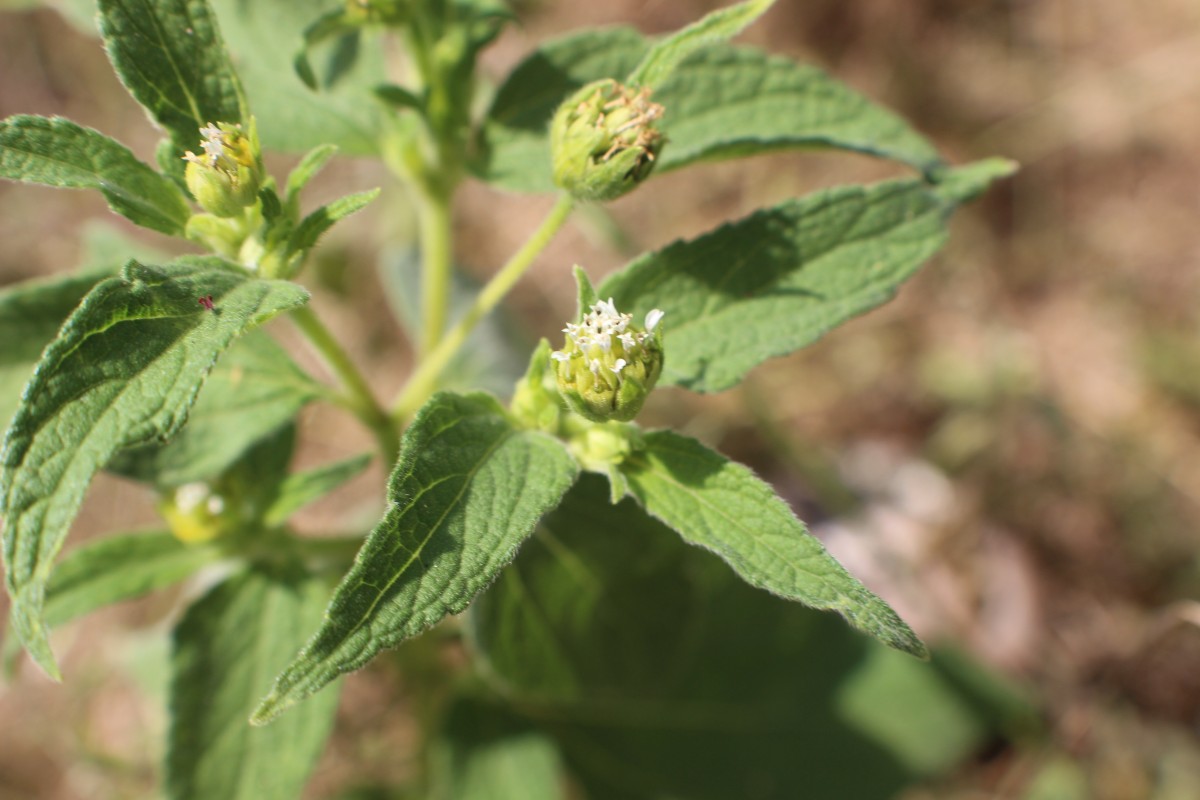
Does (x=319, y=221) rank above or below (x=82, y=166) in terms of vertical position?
below

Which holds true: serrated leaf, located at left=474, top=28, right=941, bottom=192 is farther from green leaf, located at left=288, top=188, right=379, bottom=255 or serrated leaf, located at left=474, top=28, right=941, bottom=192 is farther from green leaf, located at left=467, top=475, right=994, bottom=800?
green leaf, located at left=467, top=475, right=994, bottom=800

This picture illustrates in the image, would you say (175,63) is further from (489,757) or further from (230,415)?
(489,757)

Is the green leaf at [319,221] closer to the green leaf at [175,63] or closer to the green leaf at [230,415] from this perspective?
the green leaf at [175,63]

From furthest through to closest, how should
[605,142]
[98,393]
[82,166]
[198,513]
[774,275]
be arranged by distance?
1. [198,513]
2. [774,275]
3. [605,142]
4. [82,166]
5. [98,393]

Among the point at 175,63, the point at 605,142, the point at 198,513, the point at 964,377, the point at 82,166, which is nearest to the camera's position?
the point at 82,166

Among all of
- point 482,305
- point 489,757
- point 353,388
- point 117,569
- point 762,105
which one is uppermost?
point 762,105

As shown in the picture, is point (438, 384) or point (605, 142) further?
point (438, 384)

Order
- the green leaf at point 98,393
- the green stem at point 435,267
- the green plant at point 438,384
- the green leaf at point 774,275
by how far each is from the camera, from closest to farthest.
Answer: the green leaf at point 98,393
the green plant at point 438,384
the green leaf at point 774,275
the green stem at point 435,267

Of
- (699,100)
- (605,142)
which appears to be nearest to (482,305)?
(605,142)

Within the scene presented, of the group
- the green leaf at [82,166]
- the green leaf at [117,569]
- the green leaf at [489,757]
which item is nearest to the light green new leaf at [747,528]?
the green leaf at [82,166]
